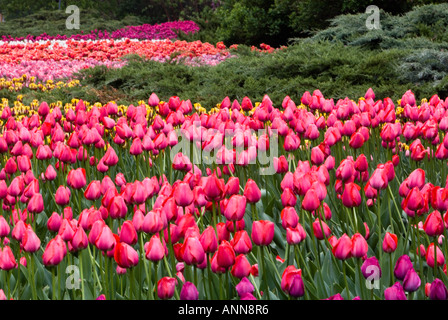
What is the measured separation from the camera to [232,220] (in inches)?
82.6

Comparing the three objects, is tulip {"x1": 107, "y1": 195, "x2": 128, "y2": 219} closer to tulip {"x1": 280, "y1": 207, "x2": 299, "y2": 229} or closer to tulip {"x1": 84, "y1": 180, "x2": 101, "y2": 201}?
tulip {"x1": 84, "y1": 180, "x2": 101, "y2": 201}

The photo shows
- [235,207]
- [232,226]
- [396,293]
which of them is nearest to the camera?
[396,293]

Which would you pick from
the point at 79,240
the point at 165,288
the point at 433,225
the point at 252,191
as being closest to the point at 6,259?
the point at 79,240

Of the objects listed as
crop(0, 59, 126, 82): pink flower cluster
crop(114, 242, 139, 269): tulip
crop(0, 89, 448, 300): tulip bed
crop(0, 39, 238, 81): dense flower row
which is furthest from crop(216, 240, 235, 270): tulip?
crop(0, 39, 238, 81): dense flower row

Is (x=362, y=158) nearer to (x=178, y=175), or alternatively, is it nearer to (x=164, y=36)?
(x=178, y=175)

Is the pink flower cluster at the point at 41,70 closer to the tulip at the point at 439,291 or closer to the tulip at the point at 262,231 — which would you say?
the tulip at the point at 262,231

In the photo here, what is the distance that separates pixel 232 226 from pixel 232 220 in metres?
0.21

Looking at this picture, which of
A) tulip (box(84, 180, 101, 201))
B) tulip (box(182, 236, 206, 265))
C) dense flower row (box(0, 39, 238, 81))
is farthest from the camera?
dense flower row (box(0, 39, 238, 81))

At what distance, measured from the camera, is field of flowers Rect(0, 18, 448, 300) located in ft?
6.20

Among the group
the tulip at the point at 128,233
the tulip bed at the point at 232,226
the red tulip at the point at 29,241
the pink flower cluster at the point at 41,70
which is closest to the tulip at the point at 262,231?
the tulip bed at the point at 232,226

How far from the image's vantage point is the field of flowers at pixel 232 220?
189cm

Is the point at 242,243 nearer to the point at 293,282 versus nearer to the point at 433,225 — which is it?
the point at 293,282

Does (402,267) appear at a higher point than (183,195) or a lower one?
lower
